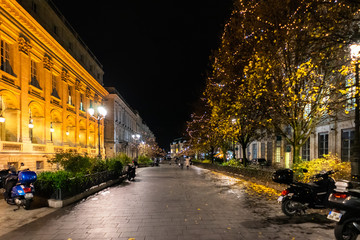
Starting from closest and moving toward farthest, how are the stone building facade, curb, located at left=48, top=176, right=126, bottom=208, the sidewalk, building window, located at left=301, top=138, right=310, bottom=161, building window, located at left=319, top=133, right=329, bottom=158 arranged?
the sidewalk → curb, located at left=48, top=176, right=126, bottom=208 → the stone building facade → building window, located at left=319, top=133, right=329, bottom=158 → building window, located at left=301, top=138, right=310, bottom=161

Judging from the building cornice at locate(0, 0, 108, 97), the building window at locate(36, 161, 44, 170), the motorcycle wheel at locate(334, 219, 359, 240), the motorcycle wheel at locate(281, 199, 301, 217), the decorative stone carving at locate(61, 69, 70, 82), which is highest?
the building cornice at locate(0, 0, 108, 97)

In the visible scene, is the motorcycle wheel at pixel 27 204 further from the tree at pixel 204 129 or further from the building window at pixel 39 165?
the tree at pixel 204 129

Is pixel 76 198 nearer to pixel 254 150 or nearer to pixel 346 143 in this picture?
pixel 346 143

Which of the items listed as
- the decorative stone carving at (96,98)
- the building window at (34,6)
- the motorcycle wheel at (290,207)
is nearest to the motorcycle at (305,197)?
the motorcycle wheel at (290,207)

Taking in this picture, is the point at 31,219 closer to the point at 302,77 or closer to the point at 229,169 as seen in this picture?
the point at 302,77

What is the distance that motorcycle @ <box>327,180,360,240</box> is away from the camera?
15.1 ft

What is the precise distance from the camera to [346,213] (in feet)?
15.4

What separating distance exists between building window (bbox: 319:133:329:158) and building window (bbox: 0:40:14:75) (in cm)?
2513

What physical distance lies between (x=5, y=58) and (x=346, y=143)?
25.3 m

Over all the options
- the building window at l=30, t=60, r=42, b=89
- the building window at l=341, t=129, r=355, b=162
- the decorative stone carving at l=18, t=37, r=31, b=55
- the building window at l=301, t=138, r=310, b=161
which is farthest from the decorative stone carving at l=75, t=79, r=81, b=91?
the building window at l=341, t=129, r=355, b=162

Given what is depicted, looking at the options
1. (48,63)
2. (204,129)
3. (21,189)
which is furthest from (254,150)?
(21,189)

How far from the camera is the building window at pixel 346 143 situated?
16592mm

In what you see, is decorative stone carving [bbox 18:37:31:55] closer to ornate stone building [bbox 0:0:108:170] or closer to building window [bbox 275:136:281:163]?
ornate stone building [bbox 0:0:108:170]

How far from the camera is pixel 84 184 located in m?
10.2
